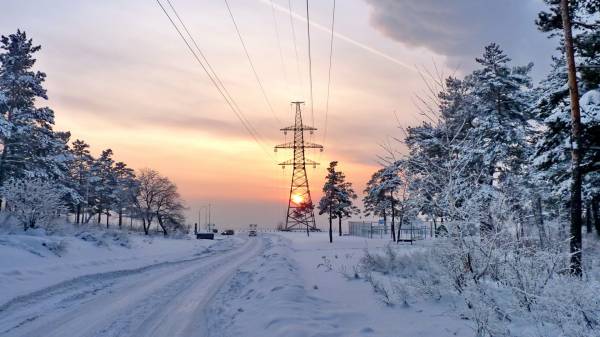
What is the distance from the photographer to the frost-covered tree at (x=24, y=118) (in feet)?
116

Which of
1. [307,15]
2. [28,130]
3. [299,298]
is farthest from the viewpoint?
[28,130]

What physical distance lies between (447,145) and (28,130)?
36521 mm

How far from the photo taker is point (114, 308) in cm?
973

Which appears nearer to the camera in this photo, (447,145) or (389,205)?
(447,145)

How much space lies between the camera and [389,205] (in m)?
58.6

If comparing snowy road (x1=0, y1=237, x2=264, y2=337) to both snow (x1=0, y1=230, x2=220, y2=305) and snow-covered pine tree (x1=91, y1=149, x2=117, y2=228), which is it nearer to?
snow (x1=0, y1=230, x2=220, y2=305)

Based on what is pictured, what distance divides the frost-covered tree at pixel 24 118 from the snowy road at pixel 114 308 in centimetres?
2597

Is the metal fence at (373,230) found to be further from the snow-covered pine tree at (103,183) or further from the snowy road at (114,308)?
the snowy road at (114,308)

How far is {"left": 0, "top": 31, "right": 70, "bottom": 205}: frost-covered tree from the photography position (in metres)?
35.4

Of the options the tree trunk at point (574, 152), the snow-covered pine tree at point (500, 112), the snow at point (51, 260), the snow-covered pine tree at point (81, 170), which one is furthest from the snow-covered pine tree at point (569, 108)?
the snow-covered pine tree at point (81, 170)

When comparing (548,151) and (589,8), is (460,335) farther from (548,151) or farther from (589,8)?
(548,151)

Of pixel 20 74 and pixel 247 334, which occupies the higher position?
pixel 20 74

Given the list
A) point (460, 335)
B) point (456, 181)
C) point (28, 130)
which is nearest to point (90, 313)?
point (460, 335)

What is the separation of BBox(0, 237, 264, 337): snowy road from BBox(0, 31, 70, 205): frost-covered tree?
85.2 feet
